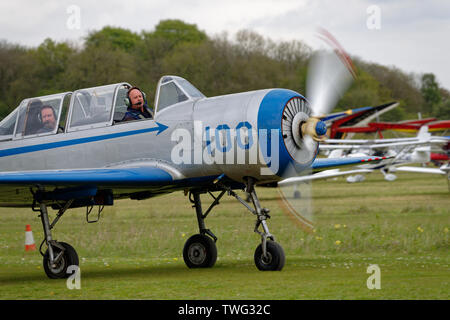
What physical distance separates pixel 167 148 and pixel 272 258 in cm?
221

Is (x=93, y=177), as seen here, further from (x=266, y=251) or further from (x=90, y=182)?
(x=266, y=251)

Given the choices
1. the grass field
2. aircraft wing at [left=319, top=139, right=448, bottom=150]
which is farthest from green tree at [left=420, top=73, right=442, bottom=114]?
the grass field

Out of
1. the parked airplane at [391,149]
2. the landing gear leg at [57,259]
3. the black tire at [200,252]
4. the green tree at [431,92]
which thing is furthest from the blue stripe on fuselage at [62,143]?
the green tree at [431,92]

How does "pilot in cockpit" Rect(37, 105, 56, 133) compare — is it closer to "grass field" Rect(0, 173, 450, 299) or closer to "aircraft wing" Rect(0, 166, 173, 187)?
"aircraft wing" Rect(0, 166, 173, 187)

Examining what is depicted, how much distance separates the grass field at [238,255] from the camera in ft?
25.4

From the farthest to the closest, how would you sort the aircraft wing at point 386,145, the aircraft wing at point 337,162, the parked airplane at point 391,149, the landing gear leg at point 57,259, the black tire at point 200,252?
the parked airplane at point 391,149 < the aircraft wing at point 386,145 < the black tire at point 200,252 < the aircraft wing at point 337,162 < the landing gear leg at point 57,259

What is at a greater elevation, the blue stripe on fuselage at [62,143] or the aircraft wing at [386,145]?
the aircraft wing at [386,145]

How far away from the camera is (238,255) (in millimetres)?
12945

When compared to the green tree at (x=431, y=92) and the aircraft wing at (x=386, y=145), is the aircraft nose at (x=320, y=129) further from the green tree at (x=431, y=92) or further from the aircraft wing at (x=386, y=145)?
the green tree at (x=431, y=92)

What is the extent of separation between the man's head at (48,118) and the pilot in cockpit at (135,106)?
1.32 m

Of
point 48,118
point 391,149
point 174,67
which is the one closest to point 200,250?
point 48,118

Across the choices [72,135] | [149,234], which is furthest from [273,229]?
[72,135]

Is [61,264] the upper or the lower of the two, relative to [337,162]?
lower

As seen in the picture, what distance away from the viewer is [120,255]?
542 inches
